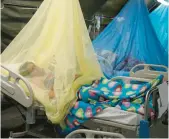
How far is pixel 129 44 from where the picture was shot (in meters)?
3.10

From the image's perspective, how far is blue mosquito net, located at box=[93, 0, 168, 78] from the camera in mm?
2980

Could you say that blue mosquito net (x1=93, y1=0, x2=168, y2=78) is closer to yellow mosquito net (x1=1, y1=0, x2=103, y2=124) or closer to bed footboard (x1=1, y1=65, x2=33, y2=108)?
yellow mosquito net (x1=1, y1=0, x2=103, y2=124)

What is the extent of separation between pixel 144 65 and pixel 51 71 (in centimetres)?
117

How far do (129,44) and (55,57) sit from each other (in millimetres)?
1365

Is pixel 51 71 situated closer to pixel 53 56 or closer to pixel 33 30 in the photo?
pixel 53 56

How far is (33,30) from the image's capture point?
222cm

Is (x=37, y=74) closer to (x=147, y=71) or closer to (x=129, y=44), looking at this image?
(x=147, y=71)

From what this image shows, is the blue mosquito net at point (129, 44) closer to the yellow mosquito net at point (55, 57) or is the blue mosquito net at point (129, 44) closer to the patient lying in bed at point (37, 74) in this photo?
the yellow mosquito net at point (55, 57)

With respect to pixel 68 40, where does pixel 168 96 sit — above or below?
below

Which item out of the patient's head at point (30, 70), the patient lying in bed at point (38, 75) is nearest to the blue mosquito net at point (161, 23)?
the patient lying in bed at point (38, 75)

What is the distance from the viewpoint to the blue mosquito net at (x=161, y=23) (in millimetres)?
3326

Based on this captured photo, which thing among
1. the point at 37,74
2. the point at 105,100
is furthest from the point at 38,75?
the point at 105,100

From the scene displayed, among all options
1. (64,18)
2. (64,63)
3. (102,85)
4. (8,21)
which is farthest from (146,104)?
(8,21)

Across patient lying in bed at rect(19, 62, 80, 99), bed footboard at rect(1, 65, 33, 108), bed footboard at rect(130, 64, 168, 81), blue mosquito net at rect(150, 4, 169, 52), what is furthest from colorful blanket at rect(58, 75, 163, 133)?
blue mosquito net at rect(150, 4, 169, 52)
